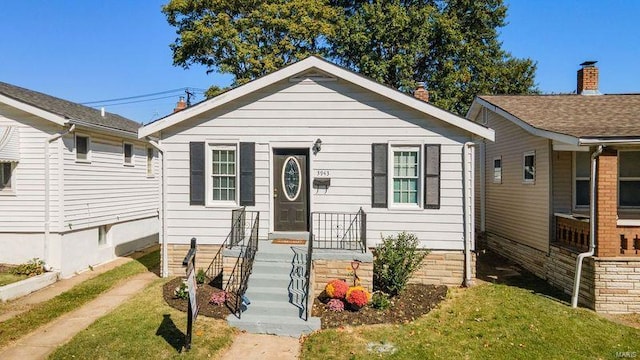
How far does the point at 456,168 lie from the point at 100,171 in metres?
10.8

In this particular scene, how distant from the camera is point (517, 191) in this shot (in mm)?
11750

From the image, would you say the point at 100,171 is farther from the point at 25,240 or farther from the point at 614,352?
the point at 614,352

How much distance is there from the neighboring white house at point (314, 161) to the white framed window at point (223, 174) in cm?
3

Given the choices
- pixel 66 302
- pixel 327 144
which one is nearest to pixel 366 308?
pixel 327 144

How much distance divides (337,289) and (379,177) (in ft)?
9.81

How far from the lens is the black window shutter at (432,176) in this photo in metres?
9.36

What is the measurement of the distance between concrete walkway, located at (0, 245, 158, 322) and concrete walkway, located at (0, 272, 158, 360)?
3.91 ft

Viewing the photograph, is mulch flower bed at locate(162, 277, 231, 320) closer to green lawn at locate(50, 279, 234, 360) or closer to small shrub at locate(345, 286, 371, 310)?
green lawn at locate(50, 279, 234, 360)

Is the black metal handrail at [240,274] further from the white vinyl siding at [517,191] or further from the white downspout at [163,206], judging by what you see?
the white vinyl siding at [517,191]

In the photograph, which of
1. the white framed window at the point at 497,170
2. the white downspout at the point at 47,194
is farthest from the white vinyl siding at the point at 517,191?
the white downspout at the point at 47,194

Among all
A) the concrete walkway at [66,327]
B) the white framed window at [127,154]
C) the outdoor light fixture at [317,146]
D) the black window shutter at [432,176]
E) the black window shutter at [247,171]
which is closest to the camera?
the concrete walkway at [66,327]

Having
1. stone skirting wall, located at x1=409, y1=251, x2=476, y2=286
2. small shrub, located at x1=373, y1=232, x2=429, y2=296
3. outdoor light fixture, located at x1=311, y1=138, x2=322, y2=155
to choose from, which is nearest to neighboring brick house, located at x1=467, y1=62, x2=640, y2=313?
stone skirting wall, located at x1=409, y1=251, x2=476, y2=286

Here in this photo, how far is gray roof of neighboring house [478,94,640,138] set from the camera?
859 centimetres

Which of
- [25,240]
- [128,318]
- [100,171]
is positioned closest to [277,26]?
[100,171]
